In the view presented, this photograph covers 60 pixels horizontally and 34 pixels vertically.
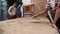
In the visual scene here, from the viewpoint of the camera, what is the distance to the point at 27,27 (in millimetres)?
1927

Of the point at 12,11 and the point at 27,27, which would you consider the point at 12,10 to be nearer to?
the point at 12,11

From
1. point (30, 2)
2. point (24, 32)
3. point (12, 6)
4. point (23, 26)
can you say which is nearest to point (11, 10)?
point (12, 6)

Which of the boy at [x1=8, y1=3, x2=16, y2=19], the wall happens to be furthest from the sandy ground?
A: the wall

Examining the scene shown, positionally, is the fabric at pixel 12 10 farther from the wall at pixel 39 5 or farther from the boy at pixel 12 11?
the wall at pixel 39 5

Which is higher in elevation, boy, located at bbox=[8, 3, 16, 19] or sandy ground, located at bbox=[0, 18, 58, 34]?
boy, located at bbox=[8, 3, 16, 19]

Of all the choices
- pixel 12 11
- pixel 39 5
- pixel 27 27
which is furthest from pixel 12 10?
pixel 27 27

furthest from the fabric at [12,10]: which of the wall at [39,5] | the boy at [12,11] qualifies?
the wall at [39,5]

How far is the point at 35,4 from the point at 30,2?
0.25 feet

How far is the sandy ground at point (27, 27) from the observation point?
1737 millimetres

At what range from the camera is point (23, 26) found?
1965 millimetres

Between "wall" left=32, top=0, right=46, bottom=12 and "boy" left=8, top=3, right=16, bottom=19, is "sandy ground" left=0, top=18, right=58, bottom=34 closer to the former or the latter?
"boy" left=8, top=3, right=16, bottom=19

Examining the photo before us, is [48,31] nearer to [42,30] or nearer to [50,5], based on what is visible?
[42,30]

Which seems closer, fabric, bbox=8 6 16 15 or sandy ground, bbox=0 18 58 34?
sandy ground, bbox=0 18 58 34

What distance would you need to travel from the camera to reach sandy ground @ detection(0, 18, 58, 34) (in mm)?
1737
